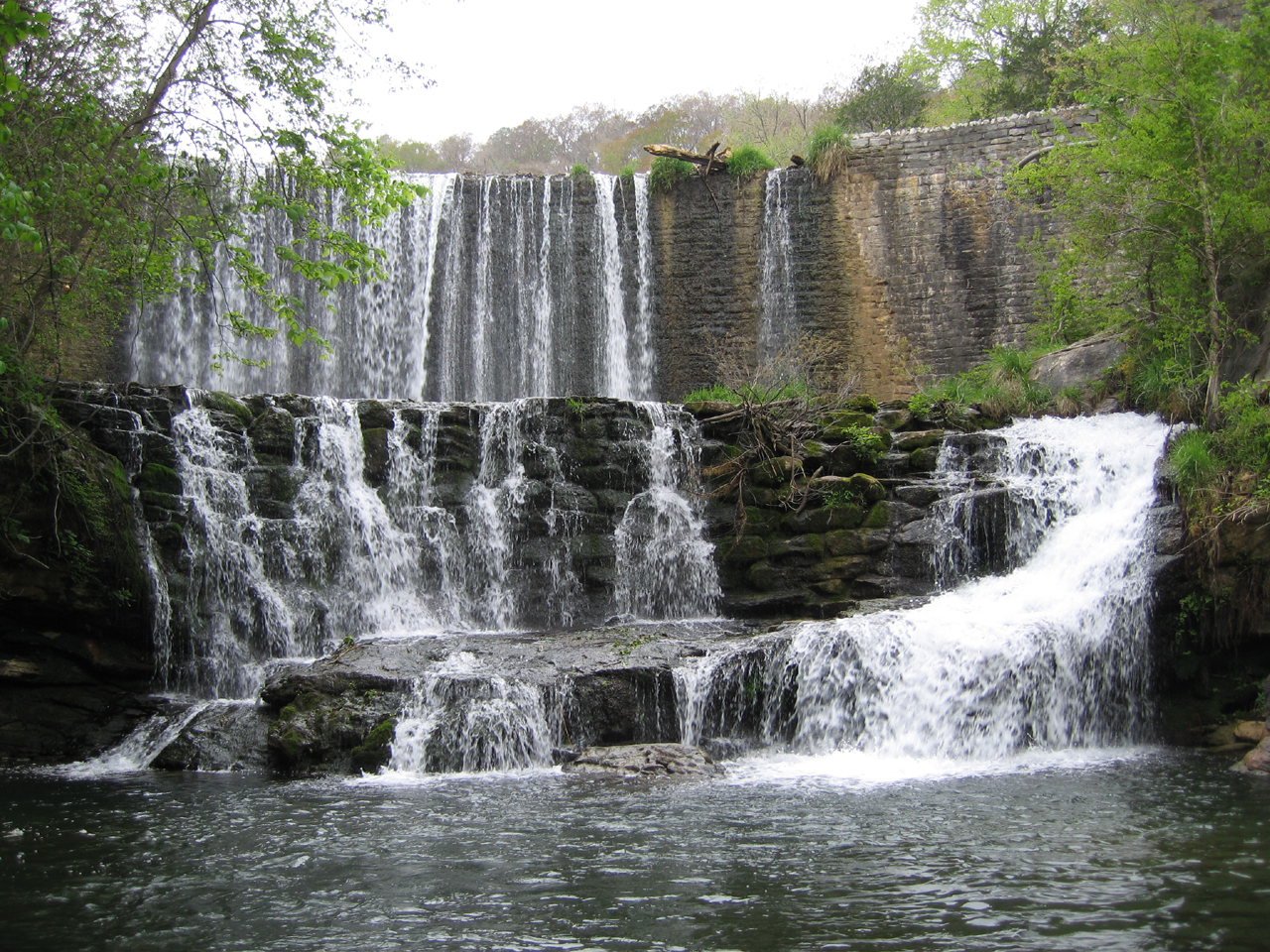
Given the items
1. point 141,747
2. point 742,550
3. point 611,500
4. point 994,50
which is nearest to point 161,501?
point 141,747

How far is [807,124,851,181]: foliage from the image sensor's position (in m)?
18.4

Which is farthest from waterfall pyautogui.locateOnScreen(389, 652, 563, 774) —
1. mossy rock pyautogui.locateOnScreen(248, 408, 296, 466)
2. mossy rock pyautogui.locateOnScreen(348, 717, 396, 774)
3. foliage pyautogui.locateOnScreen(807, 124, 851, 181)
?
foliage pyautogui.locateOnScreen(807, 124, 851, 181)

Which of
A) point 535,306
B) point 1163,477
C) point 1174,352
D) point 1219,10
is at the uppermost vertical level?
point 1219,10

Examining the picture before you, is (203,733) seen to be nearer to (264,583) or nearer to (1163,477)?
(264,583)

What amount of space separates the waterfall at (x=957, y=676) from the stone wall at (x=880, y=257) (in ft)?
29.1

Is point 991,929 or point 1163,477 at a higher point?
point 1163,477

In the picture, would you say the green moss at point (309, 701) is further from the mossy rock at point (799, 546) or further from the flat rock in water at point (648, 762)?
the mossy rock at point (799, 546)

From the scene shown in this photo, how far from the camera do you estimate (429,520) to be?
1209cm

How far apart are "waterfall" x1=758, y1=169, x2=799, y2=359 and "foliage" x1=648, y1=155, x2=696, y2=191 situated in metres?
1.54

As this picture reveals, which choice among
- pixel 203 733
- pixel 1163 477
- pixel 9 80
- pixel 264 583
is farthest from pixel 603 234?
pixel 9 80

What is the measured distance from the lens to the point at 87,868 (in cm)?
499

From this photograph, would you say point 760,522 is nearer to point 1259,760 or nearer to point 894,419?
point 894,419

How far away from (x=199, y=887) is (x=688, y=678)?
15.6ft

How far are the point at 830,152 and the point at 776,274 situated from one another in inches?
97.3
